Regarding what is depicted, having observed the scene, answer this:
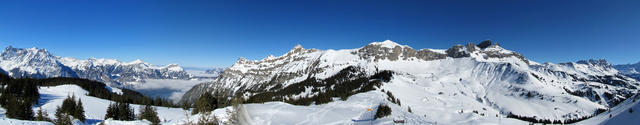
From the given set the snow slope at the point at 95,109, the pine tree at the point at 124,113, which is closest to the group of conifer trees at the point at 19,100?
the snow slope at the point at 95,109

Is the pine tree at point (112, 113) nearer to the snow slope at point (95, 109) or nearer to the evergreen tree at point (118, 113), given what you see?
the evergreen tree at point (118, 113)

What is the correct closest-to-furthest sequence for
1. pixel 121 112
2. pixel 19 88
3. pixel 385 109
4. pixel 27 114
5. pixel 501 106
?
pixel 385 109 < pixel 27 114 < pixel 121 112 < pixel 19 88 < pixel 501 106

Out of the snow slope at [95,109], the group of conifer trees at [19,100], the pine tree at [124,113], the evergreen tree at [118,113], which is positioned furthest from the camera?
the snow slope at [95,109]

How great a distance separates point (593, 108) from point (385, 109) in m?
204

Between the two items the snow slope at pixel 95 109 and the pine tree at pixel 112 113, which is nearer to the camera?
the pine tree at pixel 112 113

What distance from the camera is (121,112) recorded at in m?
58.3

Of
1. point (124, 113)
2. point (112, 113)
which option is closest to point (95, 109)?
point (124, 113)

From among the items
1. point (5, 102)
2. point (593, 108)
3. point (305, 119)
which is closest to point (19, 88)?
point (5, 102)

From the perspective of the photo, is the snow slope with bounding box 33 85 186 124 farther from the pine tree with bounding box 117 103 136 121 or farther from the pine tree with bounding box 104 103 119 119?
the pine tree with bounding box 117 103 136 121

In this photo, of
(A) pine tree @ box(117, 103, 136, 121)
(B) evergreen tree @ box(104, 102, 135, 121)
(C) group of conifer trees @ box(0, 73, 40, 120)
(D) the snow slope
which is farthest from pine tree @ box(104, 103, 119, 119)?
(C) group of conifer trees @ box(0, 73, 40, 120)

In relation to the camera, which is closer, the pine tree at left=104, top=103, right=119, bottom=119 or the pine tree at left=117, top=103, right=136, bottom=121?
the pine tree at left=104, top=103, right=119, bottom=119

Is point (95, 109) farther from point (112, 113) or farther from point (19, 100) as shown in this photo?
point (112, 113)

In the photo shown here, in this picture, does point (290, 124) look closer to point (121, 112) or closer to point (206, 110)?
point (206, 110)

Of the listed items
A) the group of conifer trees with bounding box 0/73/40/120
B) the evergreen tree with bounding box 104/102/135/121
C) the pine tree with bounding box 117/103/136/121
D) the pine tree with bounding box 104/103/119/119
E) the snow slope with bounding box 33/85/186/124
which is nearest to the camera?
the group of conifer trees with bounding box 0/73/40/120
